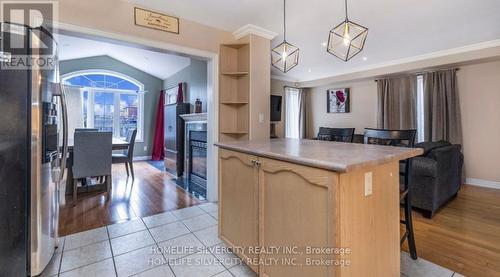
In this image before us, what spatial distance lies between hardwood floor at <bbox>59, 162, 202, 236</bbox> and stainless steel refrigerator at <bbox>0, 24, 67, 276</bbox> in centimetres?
81

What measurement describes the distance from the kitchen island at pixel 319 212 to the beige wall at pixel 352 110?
15.0 feet

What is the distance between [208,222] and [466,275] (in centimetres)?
222

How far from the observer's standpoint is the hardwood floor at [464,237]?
1.80 meters

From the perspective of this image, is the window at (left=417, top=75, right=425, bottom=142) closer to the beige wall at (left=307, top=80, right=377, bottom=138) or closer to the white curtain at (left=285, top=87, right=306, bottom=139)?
the beige wall at (left=307, top=80, right=377, bottom=138)

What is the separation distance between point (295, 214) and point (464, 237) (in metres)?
2.09

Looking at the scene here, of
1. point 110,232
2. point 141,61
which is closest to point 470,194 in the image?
point 110,232

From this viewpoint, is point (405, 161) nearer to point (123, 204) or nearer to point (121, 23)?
point (121, 23)

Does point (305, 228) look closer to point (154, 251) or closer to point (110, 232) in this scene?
point (154, 251)

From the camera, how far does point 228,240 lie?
1.88 m

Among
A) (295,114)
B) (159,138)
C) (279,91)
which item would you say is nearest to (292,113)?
(295,114)

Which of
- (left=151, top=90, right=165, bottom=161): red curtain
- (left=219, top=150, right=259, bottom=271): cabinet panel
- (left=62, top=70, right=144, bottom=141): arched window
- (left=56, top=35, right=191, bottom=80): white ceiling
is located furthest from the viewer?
(left=151, top=90, right=165, bottom=161): red curtain

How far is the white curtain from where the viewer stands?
6574mm

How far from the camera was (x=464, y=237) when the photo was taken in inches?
86.7

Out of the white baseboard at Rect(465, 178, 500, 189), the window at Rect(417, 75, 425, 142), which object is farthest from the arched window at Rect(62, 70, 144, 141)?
the white baseboard at Rect(465, 178, 500, 189)
